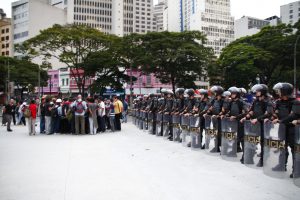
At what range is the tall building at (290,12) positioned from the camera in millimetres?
123375

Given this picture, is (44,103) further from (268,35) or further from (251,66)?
(268,35)

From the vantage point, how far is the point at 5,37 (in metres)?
103

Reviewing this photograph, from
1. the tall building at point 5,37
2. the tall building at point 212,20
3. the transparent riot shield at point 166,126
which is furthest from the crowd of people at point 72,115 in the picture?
the tall building at point 212,20

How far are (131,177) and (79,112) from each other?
35.0 feet

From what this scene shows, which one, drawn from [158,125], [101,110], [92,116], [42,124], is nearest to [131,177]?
[158,125]

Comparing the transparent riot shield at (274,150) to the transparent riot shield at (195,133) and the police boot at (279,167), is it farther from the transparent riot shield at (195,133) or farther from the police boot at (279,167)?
the transparent riot shield at (195,133)

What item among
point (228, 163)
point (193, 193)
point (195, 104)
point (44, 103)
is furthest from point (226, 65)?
point (193, 193)

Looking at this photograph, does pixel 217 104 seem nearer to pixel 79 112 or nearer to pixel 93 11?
pixel 79 112

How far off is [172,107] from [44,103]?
7.05 m

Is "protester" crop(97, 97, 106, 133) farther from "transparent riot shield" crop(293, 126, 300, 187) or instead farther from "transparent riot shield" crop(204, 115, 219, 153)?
"transparent riot shield" crop(293, 126, 300, 187)

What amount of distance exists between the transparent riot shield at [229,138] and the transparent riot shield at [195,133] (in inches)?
71.2

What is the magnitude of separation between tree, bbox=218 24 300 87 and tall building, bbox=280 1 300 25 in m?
87.8

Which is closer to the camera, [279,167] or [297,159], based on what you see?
[297,159]

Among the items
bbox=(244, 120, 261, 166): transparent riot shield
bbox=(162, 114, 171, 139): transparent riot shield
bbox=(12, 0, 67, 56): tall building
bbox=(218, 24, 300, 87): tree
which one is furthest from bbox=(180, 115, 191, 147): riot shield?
bbox=(12, 0, 67, 56): tall building
